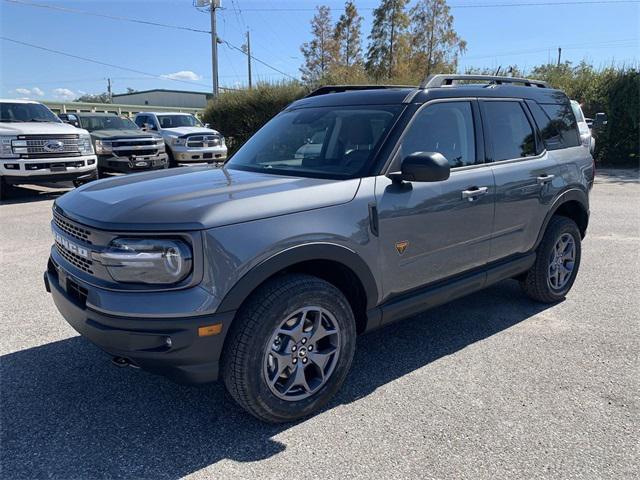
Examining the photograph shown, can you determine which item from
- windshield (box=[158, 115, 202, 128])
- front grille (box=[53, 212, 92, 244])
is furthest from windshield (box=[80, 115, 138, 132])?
front grille (box=[53, 212, 92, 244])

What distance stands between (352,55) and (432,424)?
32.4 meters

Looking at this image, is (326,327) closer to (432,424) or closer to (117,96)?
(432,424)

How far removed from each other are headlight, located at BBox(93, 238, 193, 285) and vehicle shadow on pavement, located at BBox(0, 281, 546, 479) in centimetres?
90

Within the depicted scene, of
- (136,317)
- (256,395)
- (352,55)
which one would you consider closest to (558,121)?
(256,395)

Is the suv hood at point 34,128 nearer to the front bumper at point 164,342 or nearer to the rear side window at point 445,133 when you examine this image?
the front bumper at point 164,342

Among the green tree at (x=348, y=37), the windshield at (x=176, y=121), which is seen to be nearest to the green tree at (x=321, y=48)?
the green tree at (x=348, y=37)

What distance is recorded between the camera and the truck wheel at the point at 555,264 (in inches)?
176

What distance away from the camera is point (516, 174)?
397 centimetres

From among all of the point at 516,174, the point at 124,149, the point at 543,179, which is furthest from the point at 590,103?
the point at 516,174

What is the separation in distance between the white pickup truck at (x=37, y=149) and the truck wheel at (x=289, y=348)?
31.7 ft

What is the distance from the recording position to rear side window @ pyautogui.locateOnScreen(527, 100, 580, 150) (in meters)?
4.43

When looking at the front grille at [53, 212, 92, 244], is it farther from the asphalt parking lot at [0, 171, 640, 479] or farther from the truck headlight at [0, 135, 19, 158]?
the truck headlight at [0, 135, 19, 158]

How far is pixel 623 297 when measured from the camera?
16.0 ft

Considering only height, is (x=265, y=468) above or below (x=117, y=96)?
below
